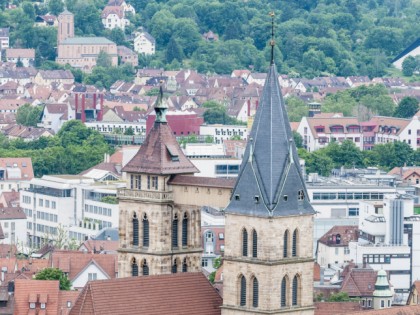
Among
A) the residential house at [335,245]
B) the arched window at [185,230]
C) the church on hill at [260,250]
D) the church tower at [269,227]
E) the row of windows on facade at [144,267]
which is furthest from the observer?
the residential house at [335,245]

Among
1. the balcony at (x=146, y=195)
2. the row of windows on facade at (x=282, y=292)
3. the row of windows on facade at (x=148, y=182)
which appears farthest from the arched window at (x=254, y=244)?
the row of windows on facade at (x=148, y=182)

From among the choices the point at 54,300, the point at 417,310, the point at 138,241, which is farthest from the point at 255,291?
the point at 54,300

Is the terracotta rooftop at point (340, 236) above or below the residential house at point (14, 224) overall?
above

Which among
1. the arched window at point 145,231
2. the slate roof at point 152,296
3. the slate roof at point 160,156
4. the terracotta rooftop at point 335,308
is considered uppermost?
the slate roof at point 160,156

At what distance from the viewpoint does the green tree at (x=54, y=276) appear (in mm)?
128600

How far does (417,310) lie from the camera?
11175 centimetres

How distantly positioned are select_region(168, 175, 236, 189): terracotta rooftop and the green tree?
24226 millimetres

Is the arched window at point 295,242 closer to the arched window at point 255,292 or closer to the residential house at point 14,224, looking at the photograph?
the arched window at point 255,292

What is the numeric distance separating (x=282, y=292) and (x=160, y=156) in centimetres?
1136

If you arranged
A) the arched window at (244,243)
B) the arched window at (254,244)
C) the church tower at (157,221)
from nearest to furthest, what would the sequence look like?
the arched window at (254,244) < the arched window at (244,243) < the church tower at (157,221)

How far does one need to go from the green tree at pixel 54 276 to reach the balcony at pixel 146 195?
22.9m

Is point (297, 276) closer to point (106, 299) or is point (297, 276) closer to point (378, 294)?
point (106, 299)

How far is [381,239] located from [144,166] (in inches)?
1733

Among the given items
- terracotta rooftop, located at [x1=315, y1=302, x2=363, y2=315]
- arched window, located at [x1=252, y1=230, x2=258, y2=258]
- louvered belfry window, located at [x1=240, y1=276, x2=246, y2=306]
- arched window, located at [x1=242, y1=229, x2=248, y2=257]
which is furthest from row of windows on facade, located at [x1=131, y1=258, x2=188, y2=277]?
terracotta rooftop, located at [x1=315, y1=302, x2=363, y2=315]
